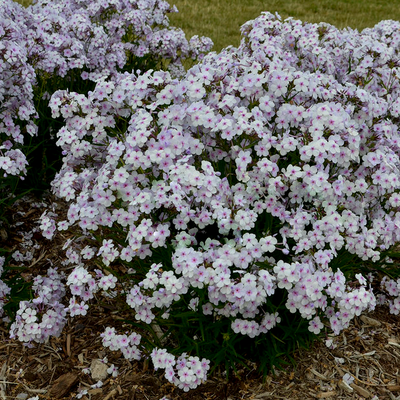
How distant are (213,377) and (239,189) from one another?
1186 millimetres

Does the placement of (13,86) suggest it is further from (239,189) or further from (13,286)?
(239,189)

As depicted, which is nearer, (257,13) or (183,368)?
(183,368)

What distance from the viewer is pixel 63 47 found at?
470cm

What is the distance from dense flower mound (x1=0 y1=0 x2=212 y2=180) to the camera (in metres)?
3.72

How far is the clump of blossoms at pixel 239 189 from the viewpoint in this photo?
2590 millimetres

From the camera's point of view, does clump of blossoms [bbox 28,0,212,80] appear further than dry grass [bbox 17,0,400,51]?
No

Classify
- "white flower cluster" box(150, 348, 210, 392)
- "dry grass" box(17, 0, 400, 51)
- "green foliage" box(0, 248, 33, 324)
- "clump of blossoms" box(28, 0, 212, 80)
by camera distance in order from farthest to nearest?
"dry grass" box(17, 0, 400, 51) → "clump of blossoms" box(28, 0, 212, 80) → "green foliage" box(0, 248, 33, 324) → "white flower cluster" box(150, 348, 210, 392)

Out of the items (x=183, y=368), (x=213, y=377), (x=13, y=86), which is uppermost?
(x=13, y=86)

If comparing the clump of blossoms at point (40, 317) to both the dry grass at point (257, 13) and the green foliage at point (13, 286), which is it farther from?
the dry grass at point (257, 13)

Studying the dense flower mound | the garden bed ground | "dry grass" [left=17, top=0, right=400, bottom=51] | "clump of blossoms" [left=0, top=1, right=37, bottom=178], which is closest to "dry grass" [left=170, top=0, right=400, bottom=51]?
"dry grass" [left=17, top=0, right=400, bottom=51]

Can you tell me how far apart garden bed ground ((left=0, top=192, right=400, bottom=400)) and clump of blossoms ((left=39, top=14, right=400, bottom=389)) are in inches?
12.5

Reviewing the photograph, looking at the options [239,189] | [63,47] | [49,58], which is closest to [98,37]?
[63,47]

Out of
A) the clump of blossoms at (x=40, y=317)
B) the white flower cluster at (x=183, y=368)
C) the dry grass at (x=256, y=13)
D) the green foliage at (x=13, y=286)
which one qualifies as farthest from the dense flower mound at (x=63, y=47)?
the dry grass at (x=256, y=13)

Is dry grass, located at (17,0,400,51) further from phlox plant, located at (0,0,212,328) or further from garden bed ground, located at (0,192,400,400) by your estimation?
garden bed ground, located at (0,192,400,400)
